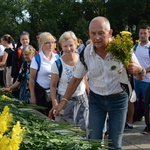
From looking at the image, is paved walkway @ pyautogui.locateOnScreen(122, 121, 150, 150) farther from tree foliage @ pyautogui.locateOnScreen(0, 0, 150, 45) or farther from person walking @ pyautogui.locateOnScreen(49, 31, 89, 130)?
tree foliage @ pyautogui.locateOnScreen(0, 0, 150, 45)

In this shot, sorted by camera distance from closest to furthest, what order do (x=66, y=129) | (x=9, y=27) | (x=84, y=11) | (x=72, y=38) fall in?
(x=66, y=129)
(x=72, y=38)
(x=84, y=11)
(x=9, y=27)

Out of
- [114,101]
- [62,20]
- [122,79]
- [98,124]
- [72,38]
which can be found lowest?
[98,124]

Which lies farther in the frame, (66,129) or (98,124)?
(98,124)

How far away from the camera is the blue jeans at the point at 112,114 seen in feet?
10.4

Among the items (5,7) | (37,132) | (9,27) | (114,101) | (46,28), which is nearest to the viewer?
(37,132)

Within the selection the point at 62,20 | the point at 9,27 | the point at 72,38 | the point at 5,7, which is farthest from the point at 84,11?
the point at 72,38

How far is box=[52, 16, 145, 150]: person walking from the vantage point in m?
3.04

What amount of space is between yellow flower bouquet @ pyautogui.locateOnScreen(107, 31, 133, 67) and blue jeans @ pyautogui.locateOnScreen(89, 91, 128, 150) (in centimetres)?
44

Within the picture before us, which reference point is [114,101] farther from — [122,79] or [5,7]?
[5,7]

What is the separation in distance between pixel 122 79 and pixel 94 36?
1.46 ft

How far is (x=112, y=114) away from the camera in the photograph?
3213mm

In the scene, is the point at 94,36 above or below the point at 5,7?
below

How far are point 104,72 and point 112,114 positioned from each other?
40cm

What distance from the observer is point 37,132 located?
255cm
